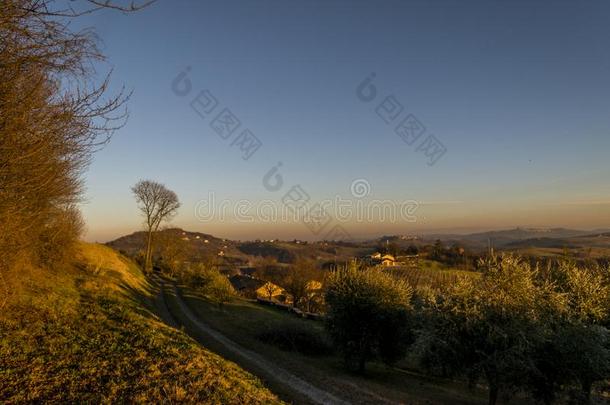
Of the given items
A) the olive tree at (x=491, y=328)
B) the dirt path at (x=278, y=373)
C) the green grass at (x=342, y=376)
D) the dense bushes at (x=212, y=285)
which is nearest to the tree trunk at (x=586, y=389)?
the olive tree at (x=491, y=328)

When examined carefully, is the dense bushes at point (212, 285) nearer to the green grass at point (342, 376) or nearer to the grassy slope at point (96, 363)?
the green grass at point (342, 376)

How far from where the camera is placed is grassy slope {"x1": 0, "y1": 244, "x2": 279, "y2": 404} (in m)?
9.74

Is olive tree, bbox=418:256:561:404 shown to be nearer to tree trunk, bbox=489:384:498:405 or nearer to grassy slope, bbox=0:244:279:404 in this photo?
tree trunk, bbox=489:384:498:405

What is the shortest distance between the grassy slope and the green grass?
5.79 m

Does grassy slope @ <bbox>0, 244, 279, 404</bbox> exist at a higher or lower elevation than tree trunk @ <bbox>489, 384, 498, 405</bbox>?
higher

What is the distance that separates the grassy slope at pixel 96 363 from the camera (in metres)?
9.74

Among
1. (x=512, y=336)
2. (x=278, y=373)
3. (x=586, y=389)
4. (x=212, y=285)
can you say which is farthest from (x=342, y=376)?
(x=212, y=285)

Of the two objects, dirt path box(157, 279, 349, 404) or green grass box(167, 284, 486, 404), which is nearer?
dirt path box(157, 279, 349, 404)

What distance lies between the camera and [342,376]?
2541cm

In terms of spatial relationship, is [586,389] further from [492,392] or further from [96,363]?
[96,363]

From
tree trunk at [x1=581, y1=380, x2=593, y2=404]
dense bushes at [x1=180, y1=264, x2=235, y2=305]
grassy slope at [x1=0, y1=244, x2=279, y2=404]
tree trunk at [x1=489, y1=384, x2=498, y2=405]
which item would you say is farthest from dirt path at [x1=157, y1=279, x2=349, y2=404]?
tree trunk at [x1=581, y1=380, x2=593, y2=404]

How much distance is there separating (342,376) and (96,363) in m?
17.9

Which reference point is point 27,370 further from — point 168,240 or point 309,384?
point 168,240

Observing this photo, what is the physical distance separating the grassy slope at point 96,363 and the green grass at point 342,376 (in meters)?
5.79
